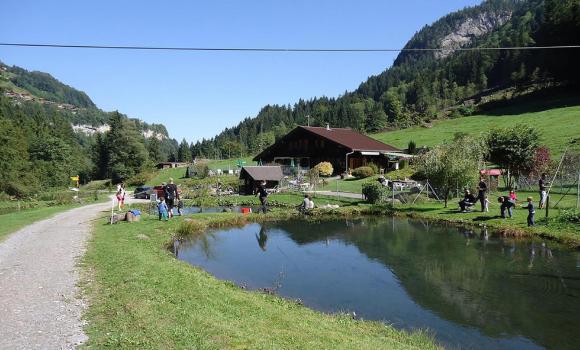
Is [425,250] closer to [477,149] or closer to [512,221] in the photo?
[512,221]

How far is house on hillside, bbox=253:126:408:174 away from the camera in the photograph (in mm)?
56438

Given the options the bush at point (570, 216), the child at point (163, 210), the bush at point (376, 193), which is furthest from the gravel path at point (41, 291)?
the bush at point (570, 216)

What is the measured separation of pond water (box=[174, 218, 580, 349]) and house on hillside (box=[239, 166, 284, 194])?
18515 millimetres

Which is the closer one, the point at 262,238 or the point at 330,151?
the point at 262,238

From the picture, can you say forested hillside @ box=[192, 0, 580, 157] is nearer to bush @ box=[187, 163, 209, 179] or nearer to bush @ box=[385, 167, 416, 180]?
bush @ box=[385, 167, 416, 180]

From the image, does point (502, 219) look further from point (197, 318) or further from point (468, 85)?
point (468, 85)

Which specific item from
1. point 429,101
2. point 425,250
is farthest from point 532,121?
point 429,101

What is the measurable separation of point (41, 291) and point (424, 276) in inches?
465

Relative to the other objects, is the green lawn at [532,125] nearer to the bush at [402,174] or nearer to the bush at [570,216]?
the bush at [402,174]

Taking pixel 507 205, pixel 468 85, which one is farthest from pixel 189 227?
pixel 468 85

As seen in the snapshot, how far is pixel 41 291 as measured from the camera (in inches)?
408

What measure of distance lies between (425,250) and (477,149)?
44.2ft

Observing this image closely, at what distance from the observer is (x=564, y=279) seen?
14.5 m

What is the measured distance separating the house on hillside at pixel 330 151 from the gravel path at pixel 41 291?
1482 inches
